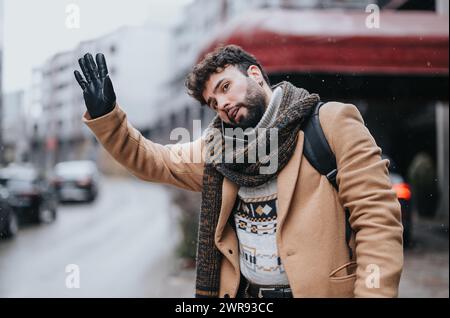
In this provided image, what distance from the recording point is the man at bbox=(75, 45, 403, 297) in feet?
5.85

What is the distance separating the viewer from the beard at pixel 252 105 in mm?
2020

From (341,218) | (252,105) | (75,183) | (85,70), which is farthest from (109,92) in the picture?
(75,183)

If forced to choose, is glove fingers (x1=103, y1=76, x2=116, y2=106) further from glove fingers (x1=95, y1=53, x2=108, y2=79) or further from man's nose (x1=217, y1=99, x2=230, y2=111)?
man's nose (x1=217, y1=99, x2=230, y2=111)

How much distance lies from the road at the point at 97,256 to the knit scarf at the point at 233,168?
4.77 feet

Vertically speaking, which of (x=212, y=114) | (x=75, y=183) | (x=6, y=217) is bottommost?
(x=75, y=183)

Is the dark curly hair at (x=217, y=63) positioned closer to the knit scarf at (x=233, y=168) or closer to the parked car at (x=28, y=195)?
the knit scarf at (x=233, y=168)

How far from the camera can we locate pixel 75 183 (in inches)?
783

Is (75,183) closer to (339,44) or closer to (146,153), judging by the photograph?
(339,44)

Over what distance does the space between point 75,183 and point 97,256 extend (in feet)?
36.8

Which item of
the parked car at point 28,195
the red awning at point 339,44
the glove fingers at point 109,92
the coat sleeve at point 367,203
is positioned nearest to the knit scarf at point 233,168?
the coat sleeve at point 367,203

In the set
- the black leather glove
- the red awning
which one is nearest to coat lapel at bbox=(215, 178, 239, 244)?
the black leather glove
